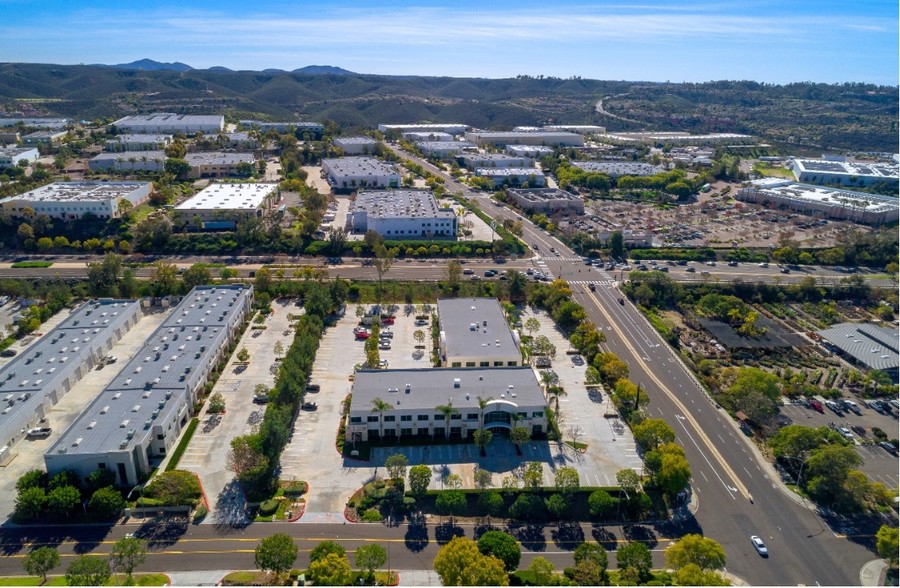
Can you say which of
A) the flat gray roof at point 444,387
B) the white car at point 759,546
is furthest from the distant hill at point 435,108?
the white car at point 759,546

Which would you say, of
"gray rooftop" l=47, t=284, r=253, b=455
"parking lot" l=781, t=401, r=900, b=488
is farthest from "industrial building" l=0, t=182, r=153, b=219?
"parking lot" l=781, t=401, r=900, b=488

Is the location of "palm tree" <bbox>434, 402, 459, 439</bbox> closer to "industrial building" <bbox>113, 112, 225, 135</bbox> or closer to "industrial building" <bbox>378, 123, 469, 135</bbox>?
"industrial building" <bbox>113, 112, 225, 135</bbox>

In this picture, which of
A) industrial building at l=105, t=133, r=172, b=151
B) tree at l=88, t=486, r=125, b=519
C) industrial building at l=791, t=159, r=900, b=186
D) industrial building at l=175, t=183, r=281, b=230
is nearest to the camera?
tree at l=88, t=486, r=125, b=519

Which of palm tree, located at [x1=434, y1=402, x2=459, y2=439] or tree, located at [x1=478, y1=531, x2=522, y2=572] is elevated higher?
palm tree, located at [x1=434, y1=402, x2=459, y2=439]

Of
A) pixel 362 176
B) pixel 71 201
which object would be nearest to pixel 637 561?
pixel 71 201

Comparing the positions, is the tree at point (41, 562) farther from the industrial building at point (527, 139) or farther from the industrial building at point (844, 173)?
the industrial building at point (844, 173)

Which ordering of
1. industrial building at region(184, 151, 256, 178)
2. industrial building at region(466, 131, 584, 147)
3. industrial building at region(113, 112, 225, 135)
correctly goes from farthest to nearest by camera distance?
industrial building at region(466, 131, 584, 147) < industrial building at region(113, 112, 225, 135) < industrial building at region(184, 151, 256, 178)

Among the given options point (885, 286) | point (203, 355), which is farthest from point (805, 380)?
point (203, 355)
